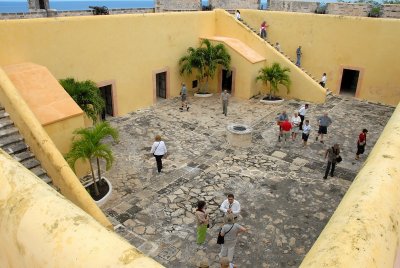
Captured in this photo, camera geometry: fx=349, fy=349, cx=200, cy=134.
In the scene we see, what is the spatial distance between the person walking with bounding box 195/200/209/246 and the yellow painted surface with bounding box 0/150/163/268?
12.5 ft

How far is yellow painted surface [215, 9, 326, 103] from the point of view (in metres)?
17.5

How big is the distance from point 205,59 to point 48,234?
14.9 m

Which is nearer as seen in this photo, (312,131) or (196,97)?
(312,131)

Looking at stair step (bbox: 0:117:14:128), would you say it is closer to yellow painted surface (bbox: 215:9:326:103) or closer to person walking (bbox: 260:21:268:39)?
yellow painted surface (bbox: 215:9:326:103)

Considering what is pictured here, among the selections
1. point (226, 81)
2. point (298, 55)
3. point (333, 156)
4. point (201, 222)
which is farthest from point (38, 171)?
point (298, 55)

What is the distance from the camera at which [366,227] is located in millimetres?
3762

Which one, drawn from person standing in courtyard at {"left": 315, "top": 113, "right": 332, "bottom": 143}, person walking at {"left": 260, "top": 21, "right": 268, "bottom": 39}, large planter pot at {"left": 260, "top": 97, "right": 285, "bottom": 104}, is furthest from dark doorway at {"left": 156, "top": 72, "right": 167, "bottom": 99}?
person standing in courtyard at {"left": 315, "top": 113, "right": 332, "bottom": 143}

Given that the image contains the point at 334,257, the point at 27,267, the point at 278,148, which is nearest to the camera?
the point at 334,257

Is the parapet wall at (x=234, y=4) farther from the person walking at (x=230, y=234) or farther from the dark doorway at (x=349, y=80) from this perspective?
the person walking at (x=230, y=234)

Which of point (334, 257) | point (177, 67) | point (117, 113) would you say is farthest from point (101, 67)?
point (334, 257)

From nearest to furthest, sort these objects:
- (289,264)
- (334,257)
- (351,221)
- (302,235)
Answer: (334,257) → (351,221) → (289,264) → (302,235)

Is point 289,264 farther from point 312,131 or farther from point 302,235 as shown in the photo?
point 312,131

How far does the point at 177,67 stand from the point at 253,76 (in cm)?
387

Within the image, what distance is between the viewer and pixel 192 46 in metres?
18.2
